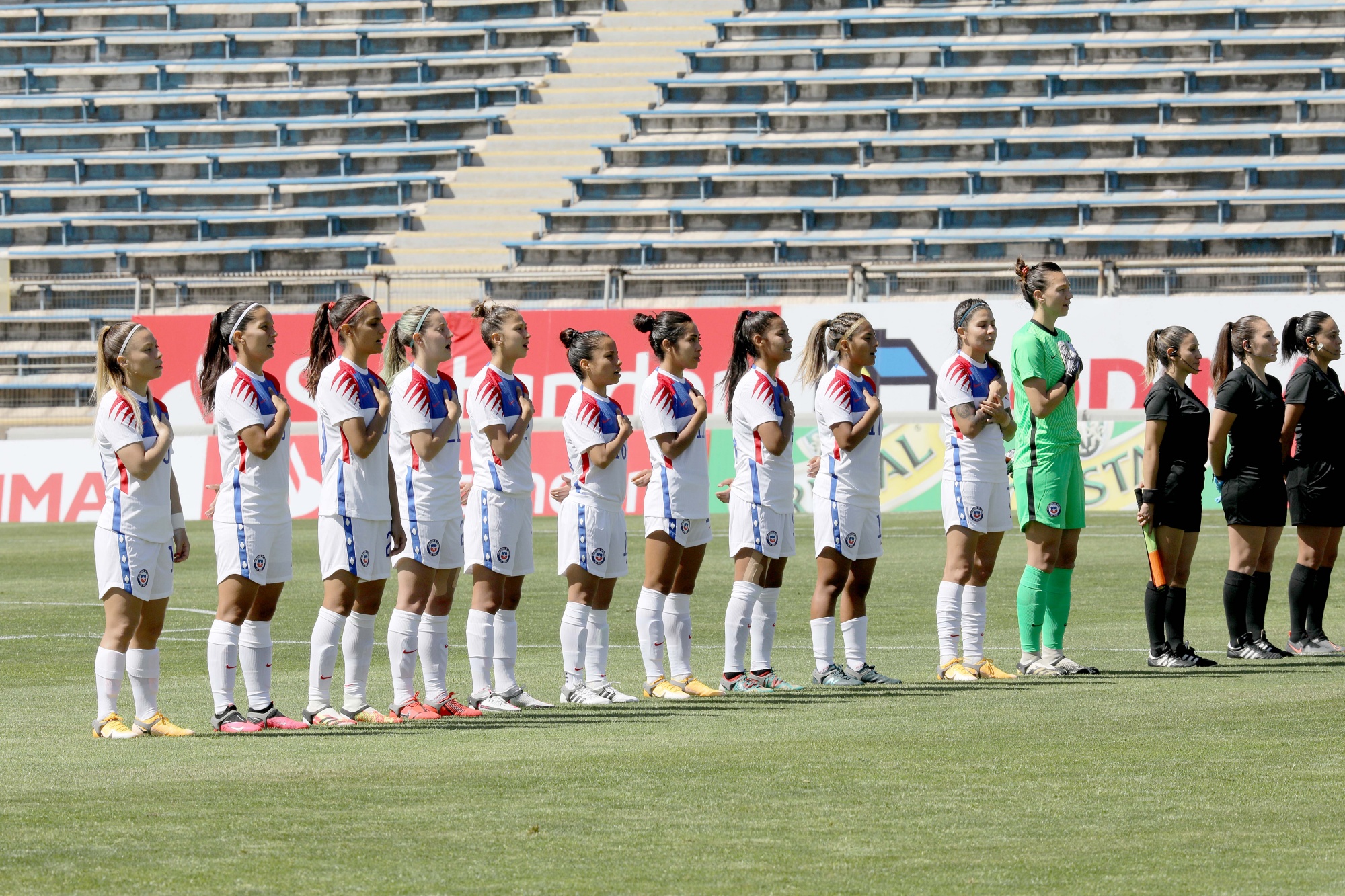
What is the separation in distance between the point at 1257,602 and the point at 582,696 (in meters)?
4.05

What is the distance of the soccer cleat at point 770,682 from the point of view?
31.8 feet

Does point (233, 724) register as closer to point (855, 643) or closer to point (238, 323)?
point (238, 323)

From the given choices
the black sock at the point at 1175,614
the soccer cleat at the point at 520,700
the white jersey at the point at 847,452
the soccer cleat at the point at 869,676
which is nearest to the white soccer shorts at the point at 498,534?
the soccer cleat at the point at 520,700

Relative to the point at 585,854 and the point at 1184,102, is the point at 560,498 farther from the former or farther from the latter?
the point at 1184,102

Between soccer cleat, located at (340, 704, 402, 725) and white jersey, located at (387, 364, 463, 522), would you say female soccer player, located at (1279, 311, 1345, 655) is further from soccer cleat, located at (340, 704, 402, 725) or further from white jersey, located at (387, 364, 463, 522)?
soccer cleat, located at (340, 704, 402, 725)

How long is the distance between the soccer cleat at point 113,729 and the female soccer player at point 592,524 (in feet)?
7.16

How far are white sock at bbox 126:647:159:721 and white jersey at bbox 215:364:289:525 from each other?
2.21ft

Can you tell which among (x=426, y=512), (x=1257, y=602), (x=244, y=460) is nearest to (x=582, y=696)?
(x=426, y=512)

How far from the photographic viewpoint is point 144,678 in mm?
8250


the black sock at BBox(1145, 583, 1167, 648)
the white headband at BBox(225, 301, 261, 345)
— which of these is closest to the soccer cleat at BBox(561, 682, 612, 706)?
the white headband at BBox(225, 301, 261, 345)

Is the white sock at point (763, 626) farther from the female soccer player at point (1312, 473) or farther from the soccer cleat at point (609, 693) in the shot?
the female soccer player at point (1312, 473)

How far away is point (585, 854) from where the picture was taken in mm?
5582

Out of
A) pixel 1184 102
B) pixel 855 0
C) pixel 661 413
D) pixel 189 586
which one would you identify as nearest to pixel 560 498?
pixel 661 413

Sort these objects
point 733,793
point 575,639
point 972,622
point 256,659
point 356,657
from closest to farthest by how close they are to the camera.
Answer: point 733,793
point 256,659
point 356,657
point 575,639
point 972,622
